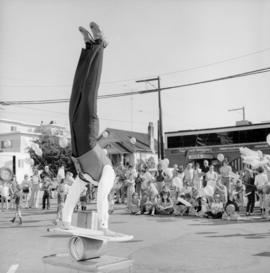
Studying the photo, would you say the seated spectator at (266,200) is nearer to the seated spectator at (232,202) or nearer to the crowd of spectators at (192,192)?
the crowd of spectators at (192,192)

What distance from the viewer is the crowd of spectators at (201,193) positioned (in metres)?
12.7

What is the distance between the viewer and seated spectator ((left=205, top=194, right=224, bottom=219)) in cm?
1267

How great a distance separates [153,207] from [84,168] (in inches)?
380

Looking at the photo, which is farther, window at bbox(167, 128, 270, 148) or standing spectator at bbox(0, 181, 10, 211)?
window at bbox(167, 128, 270, 148)

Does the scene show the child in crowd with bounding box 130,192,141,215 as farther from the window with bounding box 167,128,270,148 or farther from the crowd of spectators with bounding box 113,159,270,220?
the window with bounding box 167,128,270,148

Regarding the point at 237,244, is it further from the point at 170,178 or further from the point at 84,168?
the point at 170,178

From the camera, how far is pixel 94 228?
4.97 m

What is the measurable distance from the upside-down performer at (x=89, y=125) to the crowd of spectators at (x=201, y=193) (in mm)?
8070

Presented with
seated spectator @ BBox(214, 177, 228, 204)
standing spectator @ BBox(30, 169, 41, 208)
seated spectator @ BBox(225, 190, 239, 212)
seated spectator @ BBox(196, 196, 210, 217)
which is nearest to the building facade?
standing spectator @ BBox(30, 169, 41, 208)

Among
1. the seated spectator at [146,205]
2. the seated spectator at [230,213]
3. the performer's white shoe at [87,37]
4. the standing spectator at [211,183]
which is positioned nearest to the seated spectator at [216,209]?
the seated spectator at [230,213]

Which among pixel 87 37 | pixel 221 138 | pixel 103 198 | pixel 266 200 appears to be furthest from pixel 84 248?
pixel 221 138

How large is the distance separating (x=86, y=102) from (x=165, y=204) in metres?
9.86

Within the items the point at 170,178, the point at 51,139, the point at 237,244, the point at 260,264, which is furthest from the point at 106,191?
the point at 51,139

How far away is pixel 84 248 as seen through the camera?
192 inches
